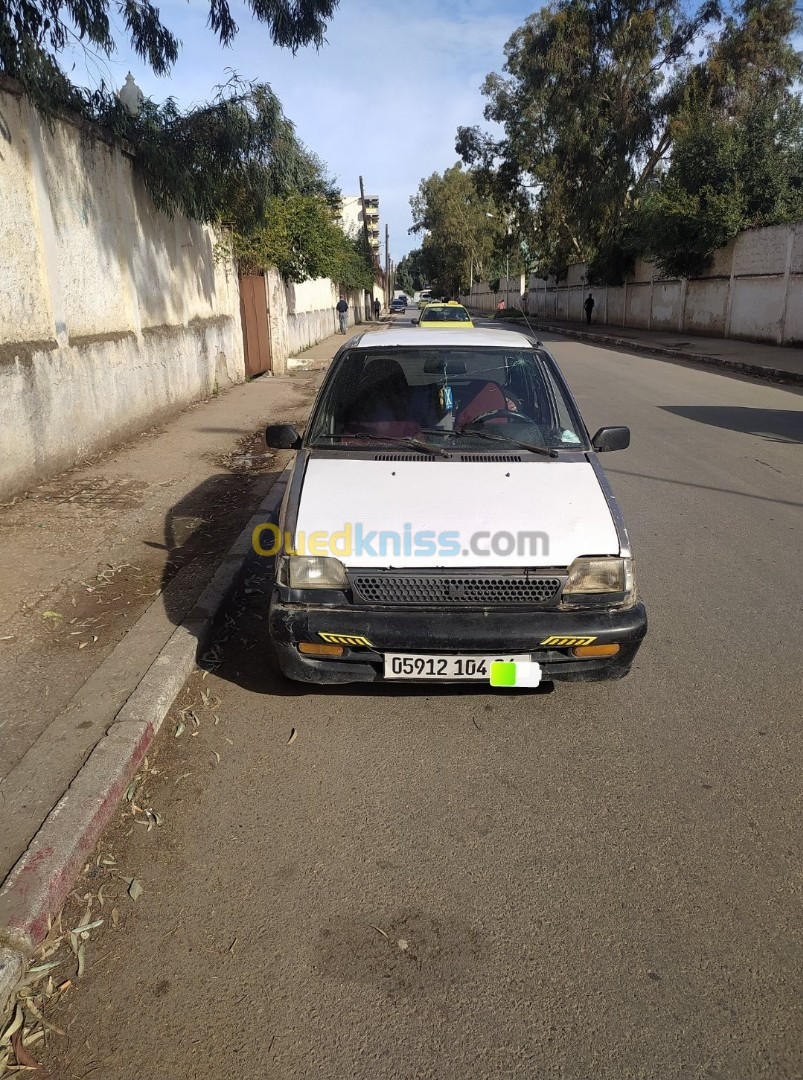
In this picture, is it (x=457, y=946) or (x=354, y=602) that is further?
(x=354, y=602)

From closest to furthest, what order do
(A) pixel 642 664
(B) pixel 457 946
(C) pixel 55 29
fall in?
(B) pixel 457 946 → (A) pixel 642 664 → (C) pixel 55 29

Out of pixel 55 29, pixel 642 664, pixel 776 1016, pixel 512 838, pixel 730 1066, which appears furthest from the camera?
pixel 55 29

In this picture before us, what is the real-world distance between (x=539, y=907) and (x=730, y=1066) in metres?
0.66

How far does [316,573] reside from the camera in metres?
3.25

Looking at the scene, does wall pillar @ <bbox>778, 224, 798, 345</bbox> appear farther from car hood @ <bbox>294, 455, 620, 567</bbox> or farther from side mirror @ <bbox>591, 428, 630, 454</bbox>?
car hood @ <bbox>294, 455, 620, 567</bbox>

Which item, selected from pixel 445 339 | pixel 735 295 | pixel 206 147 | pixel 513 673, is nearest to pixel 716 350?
pixel 735 295

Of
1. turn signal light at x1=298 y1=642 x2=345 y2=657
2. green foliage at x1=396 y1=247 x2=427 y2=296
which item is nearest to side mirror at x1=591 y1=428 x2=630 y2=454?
turn signal light at x1=298 y1=642 x2=345 y2=657

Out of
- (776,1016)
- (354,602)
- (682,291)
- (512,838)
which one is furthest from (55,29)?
(682,291)

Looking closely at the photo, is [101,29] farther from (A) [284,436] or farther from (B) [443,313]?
(B) [443,313]

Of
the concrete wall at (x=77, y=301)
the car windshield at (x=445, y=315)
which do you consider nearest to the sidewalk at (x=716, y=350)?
the car windshield at (x=445, y=315)

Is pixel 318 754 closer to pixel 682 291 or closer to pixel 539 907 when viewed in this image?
pixel 539 907

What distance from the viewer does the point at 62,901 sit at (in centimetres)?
246

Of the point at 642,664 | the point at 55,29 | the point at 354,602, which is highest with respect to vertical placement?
the point at 55,29

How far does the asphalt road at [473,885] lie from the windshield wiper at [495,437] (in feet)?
3.89
